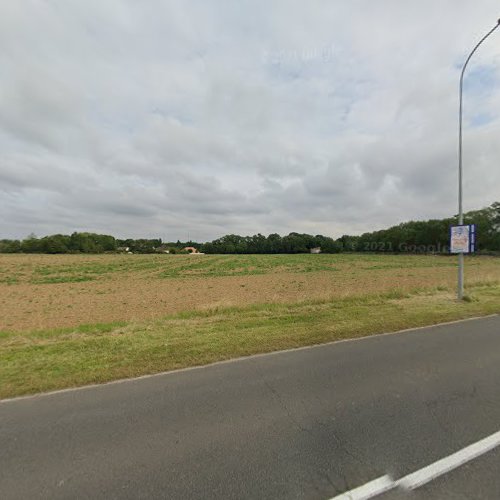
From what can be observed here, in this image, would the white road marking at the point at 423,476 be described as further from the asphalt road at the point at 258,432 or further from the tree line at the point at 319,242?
the tree line at the point at 319,242

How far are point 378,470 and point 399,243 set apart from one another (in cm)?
11669

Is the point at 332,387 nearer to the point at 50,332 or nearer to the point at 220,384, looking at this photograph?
the point at 220,384

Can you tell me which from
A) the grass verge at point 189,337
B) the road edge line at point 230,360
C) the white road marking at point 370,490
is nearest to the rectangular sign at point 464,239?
the grass verge at point 189,337

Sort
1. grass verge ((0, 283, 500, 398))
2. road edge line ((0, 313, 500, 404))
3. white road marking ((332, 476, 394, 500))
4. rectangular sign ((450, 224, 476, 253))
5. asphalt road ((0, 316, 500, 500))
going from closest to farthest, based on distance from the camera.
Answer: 1. white road marking ((332, 476, 394, 500))
2. asphalt road ((0, 316, 500, 500))
3. road edge line ((0, 313, 500, 404))
4. grass verge ((0, 283, 500, 398))
5. rectangular sign ((450, 224, 476, 253))

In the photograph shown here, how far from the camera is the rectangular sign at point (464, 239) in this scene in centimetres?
1086

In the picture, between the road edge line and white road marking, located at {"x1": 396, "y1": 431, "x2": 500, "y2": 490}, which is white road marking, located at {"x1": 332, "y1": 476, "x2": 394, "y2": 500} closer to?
white road marking, located at {"x1": 396, "y1": 431, "x2": 500, "y2": 490}

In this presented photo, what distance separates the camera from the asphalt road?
229 cm

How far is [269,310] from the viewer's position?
31.7ft

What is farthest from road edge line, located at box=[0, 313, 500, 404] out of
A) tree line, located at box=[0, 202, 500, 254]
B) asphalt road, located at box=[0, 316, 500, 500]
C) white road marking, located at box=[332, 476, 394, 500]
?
tree line, located at box=[0, 202, 500, 254]

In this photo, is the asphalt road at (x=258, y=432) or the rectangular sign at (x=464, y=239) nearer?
the asphalt road at (x=258, y=432)

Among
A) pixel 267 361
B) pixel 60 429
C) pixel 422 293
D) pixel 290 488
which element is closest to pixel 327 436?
pixel 290 488

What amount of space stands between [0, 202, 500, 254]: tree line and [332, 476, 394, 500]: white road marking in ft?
296

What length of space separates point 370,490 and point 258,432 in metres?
1.16

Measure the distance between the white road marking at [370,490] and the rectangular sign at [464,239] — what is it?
11.3 metres
